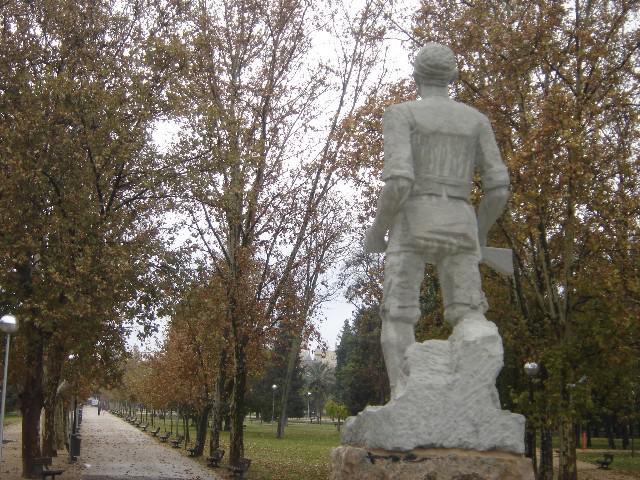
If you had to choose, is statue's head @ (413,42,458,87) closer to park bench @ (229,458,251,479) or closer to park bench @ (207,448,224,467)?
park bench @ (229,458,251,479)

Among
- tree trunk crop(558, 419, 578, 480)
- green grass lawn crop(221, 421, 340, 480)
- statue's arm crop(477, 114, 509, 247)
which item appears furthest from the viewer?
green grass lawn crop(221, 421, 340, 480)

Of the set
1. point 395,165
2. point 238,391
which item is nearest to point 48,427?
point 238,391

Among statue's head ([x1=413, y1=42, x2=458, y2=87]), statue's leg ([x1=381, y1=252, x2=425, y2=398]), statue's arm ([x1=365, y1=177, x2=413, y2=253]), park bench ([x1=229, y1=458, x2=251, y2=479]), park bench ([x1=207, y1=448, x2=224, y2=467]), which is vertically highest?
statue's head ([x1=413, y1=42, x2=458, y2=87])

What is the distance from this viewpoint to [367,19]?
21062mm

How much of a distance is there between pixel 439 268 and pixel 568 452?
10346 mm

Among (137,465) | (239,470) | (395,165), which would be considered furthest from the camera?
(137,465)

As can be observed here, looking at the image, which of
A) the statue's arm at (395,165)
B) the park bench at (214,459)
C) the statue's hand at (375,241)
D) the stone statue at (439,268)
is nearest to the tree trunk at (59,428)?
the park bench at (214,459)

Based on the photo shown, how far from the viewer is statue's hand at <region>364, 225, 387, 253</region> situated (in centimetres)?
604

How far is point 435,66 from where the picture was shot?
605cm

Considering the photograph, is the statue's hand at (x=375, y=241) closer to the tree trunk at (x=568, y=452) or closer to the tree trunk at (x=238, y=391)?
the tree trunk at (x=568, y=452)

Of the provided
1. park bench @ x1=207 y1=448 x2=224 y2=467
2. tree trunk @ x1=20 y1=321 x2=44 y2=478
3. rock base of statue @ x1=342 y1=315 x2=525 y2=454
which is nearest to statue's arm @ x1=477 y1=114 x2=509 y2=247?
rock base of statue @ x1=342 y1=315 x2=525 y2=454

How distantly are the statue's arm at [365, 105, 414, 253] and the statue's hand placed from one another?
0.13 meters

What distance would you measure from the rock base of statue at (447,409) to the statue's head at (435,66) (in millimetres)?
2146

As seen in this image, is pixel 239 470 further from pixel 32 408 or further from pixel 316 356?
pixel 316 356
